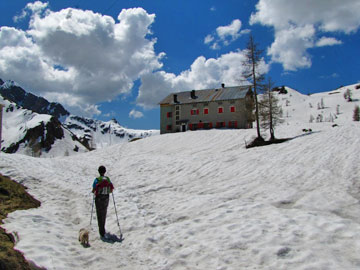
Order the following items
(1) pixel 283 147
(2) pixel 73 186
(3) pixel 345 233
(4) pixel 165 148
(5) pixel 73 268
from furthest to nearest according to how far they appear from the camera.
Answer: (4) pixel 165 148 < (1) pixel 283 147 < (2) pixel 73 186 < (3) pixel 345 233 < (5) pixel 73 268

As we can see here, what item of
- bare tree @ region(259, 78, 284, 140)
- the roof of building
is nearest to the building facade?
the roof of building

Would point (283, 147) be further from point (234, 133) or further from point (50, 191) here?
point (50, 191)

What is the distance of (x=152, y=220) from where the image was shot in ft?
32.9

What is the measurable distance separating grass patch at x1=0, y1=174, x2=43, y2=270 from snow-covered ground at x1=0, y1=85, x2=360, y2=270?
0.36 metres

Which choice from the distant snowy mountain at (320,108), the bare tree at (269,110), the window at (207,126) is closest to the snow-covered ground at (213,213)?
the bare tree at (269,110)

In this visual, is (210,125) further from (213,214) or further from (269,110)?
(213,214)

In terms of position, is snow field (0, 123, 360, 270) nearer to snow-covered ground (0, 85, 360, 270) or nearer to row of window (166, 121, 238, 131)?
snow-covered ground (0, 85, 360, 270)

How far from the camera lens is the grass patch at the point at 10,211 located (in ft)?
15.7

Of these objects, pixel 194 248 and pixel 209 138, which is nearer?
pixel 194 248

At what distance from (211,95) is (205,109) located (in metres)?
3.98

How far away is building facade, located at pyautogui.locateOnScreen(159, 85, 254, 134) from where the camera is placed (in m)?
53.0

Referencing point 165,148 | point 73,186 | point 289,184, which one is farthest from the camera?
point 165,148

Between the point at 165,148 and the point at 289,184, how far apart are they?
71.4 feet

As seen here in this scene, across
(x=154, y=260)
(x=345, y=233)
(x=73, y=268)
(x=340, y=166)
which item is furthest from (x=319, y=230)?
(x=340, y=166)
